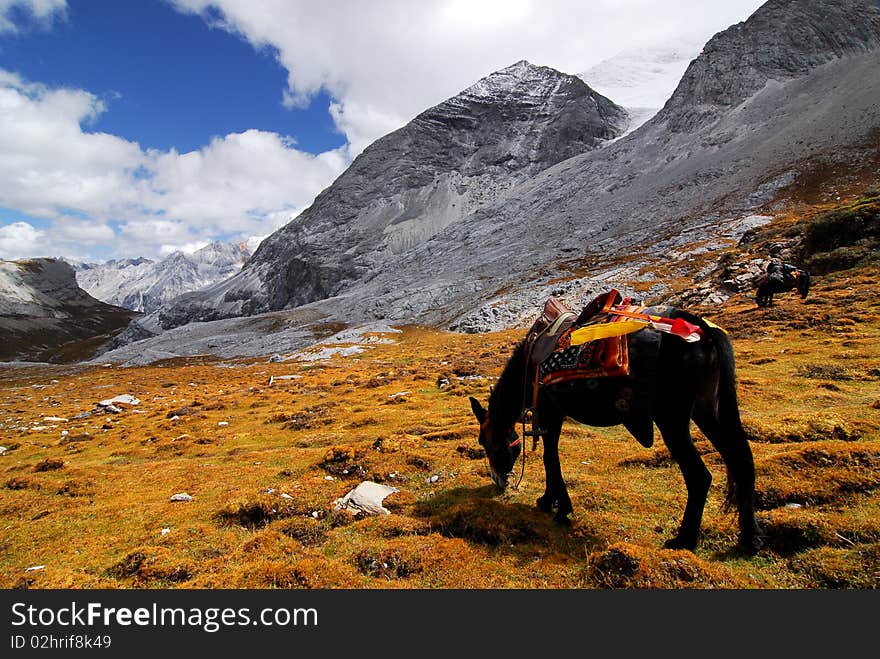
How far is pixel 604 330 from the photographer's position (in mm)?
5523

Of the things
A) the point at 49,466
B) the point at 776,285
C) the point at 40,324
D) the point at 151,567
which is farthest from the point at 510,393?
the point at 40,324

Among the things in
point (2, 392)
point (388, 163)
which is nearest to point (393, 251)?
point (388, 163)

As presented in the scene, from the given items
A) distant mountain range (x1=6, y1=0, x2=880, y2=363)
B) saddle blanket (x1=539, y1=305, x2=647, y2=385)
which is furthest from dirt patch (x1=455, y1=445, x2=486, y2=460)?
distant mountain range (x1=6, y1=0, x2=880, y2=363)

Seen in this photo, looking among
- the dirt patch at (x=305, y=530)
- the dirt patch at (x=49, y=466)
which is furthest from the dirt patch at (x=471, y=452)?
the dirt patch at (x=49, y=466)

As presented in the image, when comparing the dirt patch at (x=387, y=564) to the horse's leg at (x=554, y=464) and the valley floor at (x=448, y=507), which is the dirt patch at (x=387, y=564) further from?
the horse's leg at (x=554, y=464)

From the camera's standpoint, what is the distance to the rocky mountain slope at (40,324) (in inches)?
5340

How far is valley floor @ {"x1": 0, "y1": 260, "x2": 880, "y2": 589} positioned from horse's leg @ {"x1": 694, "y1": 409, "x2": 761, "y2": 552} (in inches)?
9.1

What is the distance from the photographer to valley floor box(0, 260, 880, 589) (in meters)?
4.88

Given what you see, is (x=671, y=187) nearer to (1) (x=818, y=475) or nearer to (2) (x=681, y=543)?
(1) (x=818, y=475)

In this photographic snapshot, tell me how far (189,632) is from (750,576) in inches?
235

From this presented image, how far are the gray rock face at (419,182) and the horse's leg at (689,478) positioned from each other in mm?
124910

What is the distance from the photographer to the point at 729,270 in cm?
3372

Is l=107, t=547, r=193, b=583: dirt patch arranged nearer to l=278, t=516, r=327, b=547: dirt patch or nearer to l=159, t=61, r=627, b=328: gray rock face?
l=278, t=516, r=327, b=547: dirt patch

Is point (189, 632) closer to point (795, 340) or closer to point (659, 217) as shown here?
point (795, 340)
